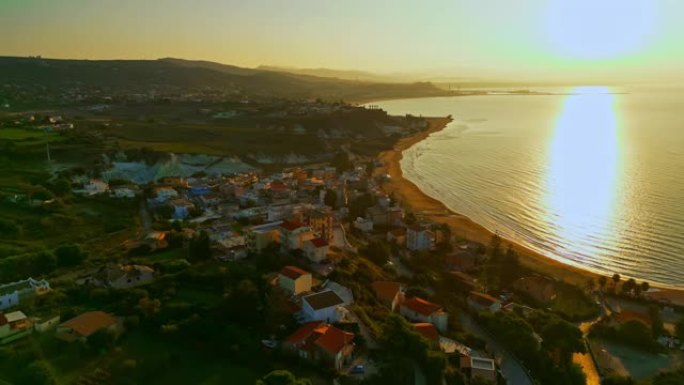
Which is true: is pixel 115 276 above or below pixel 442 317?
above

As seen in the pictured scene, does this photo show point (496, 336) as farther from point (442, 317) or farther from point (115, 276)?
point (115, 276)

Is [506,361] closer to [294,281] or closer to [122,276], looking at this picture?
[294,281]

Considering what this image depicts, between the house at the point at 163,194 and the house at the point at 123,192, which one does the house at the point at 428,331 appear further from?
the house at the point at 123,192

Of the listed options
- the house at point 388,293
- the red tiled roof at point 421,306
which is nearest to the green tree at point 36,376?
the house at point 388,293

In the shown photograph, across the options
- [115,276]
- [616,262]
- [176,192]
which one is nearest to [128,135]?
[176,192]

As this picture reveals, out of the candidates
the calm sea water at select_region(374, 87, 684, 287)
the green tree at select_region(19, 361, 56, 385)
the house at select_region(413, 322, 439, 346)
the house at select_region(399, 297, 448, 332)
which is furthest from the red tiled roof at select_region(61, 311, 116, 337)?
the calm sea water at select_region(374, 87, 684, 287)

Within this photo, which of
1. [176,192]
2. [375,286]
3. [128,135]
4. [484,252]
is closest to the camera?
[375,286]

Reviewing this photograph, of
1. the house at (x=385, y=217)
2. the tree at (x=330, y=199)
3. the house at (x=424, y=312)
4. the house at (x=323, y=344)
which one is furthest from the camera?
the tree at (x=330, y=199)
